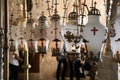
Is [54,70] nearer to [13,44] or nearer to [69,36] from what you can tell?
[13,44]

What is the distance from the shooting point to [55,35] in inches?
127

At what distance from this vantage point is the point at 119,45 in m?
2.70

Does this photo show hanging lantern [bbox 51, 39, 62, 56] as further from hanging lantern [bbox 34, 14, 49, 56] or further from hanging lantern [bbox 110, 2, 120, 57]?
hanging lantern [bbox 110, 2, 120, 57]

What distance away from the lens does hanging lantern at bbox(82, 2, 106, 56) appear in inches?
102

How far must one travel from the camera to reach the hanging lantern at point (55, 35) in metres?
3.23

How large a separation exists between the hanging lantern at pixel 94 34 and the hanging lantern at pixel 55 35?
0.63m

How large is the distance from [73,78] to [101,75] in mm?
578

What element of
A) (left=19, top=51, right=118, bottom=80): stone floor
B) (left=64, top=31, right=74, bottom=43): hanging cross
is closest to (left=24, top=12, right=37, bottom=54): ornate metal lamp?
(left=64, top=31, right=74, bottom=43): hanging cross

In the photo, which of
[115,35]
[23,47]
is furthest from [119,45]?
[23,47]

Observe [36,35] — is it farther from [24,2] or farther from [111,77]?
[111,77]

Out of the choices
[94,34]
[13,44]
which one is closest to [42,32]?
[13,44]

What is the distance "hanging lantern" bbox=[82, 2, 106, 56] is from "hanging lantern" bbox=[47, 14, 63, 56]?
2.07 feet

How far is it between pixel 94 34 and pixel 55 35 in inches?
28.0

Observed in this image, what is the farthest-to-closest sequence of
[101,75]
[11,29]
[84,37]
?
[101,75] < [11,29] < [84,37]
